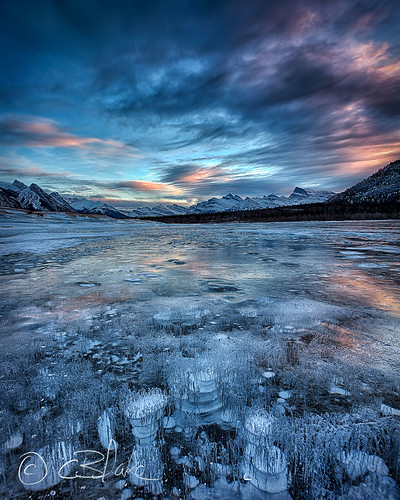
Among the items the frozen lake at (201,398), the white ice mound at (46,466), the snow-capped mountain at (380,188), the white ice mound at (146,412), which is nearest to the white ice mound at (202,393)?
the frozen lake at (201,398)

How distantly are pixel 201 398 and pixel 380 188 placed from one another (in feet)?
429

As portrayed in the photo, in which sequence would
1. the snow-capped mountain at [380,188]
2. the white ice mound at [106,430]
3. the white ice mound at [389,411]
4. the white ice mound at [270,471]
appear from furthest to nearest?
the snow-capped mountain at [380,188], the white ice mound at [389,411], the white ice mound at [106,430], the white ice mound at [270,471]

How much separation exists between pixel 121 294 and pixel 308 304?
9.56 ft

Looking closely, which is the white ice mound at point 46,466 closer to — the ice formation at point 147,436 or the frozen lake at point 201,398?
the frozen lake at point 201,398

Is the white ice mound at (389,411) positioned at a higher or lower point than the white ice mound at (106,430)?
higher

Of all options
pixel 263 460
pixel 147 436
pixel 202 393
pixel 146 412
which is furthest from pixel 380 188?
pixel 147 436

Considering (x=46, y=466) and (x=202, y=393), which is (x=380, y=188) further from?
(x=46, y=466)

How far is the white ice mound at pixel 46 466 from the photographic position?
1203mm

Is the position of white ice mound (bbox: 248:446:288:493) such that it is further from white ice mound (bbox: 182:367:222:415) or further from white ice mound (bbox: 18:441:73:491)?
white ice mound (bbox: 18:441:73:491)

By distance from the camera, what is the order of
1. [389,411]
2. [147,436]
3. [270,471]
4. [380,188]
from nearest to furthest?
[270,471], [147,436], [389,411], [380,188]

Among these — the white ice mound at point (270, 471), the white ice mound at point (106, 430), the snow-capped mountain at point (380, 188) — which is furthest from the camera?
the snow-capped mountain at point (380, 188)

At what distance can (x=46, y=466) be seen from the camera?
1282mm

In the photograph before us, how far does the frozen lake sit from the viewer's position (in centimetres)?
122

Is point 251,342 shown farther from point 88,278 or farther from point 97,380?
point 88,278
